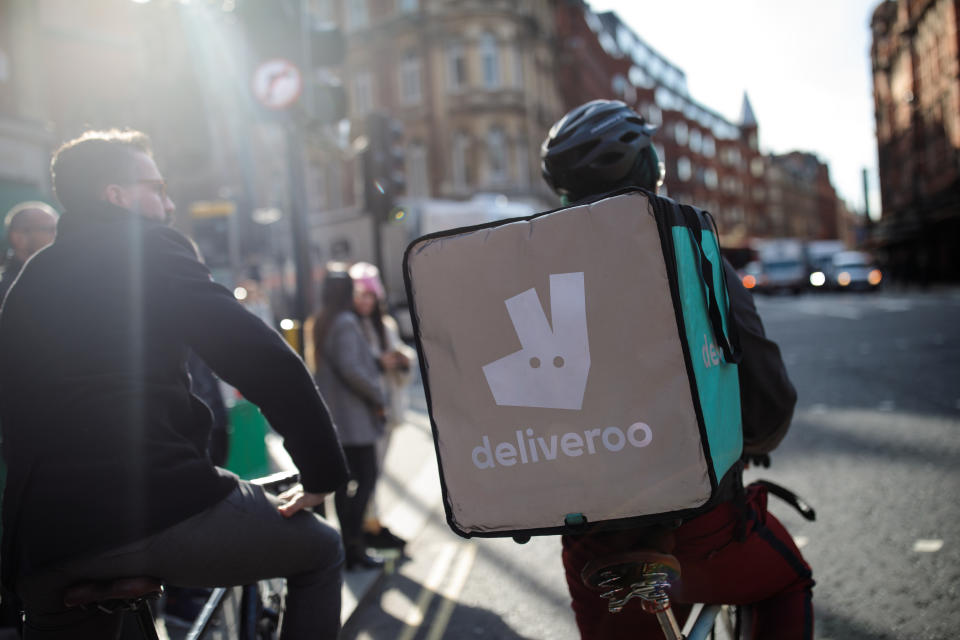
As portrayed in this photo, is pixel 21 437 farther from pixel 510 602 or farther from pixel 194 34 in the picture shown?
pixel 194 34

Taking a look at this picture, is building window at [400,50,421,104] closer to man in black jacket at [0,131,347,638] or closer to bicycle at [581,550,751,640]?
man in black jacket at [0,131,347,638]

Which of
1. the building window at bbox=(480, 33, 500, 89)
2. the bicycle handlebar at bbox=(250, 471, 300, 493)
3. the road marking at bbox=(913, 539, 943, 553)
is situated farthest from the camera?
the building window at bbox=(480, 33, 500, 89)

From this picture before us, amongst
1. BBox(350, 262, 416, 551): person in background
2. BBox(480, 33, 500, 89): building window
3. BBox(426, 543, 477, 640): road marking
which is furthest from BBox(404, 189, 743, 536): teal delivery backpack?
BBox(480, 33, 500, 89): building window

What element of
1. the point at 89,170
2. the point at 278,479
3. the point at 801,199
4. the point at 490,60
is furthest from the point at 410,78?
the point at 801,199

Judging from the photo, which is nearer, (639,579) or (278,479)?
(639,579)

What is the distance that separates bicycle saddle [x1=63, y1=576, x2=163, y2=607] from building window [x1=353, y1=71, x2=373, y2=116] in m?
39.2

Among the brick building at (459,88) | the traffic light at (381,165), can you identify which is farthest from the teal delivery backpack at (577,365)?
the brick building at (459,88)

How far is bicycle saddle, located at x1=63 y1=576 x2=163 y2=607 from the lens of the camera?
1963 millimetres

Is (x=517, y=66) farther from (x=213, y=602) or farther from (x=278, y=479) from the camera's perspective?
(x=213, y=602)

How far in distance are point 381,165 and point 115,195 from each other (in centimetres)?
611

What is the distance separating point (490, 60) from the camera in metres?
37.7

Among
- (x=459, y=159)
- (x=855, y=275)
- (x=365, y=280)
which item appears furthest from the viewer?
(x=855, y=275)

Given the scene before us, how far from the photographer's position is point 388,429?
6066 millimetres

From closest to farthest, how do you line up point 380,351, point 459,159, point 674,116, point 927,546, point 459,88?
point 927,546 → point 380,351 → point 459,88 → point 459,159 → point 674,116
